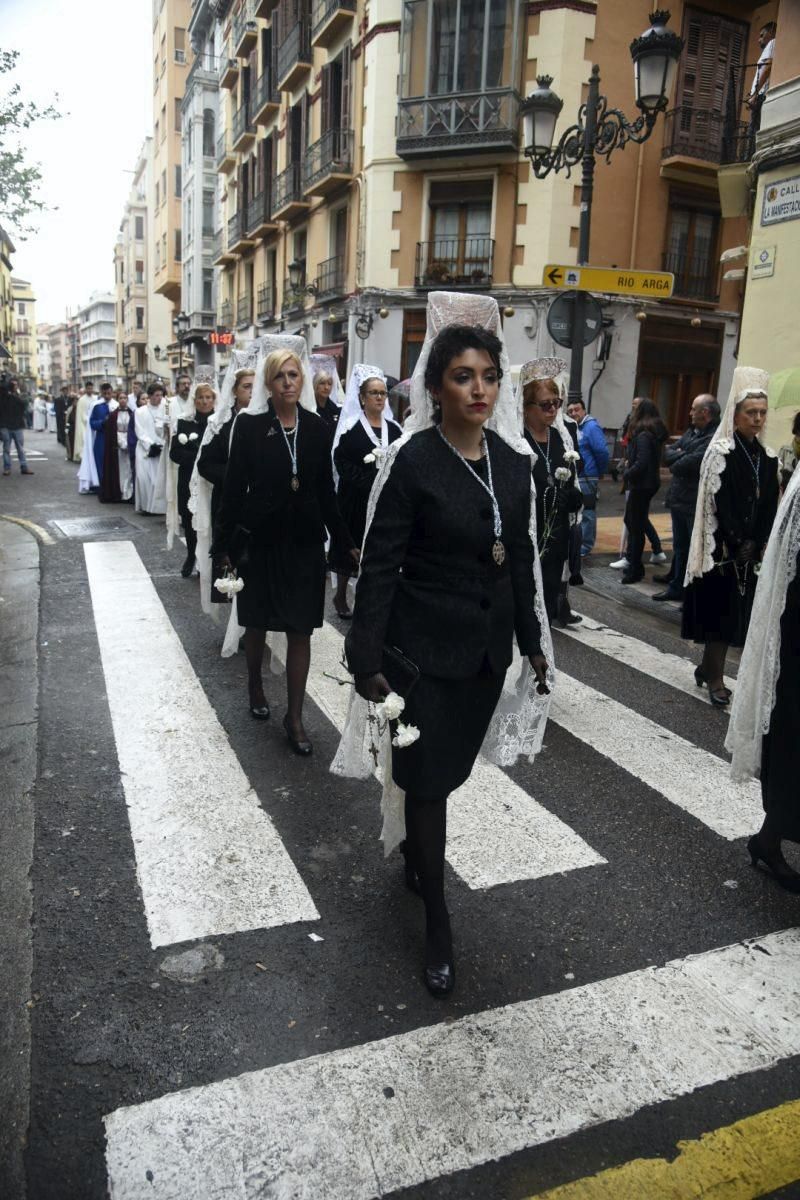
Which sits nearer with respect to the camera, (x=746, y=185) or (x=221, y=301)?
(x=746, y=185)

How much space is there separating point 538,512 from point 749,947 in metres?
3.01

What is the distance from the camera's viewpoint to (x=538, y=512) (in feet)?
18.3

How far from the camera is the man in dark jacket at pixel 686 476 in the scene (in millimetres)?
8633

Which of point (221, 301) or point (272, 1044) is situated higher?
point (221, 301)

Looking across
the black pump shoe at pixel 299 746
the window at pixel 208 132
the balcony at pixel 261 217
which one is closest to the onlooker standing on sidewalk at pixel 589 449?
the black pump shoe at pixel 299 746

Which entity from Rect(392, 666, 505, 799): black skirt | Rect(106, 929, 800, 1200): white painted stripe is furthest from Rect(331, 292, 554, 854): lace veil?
Rect(106, 929, 800, 1200): white painted stripe

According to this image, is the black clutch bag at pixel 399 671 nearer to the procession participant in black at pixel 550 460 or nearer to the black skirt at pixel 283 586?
the black skirt at pixel 283 586

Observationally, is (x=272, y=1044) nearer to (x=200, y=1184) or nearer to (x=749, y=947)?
(x=200, y=1184)

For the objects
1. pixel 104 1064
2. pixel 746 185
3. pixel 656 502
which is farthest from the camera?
pixel 656 502

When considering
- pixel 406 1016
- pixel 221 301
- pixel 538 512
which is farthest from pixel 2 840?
pixel 221 301

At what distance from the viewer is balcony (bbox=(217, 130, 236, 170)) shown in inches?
1446

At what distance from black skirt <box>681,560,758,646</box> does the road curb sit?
13.9ft

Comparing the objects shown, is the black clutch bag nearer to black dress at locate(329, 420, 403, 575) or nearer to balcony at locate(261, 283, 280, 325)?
black dress at locate(329, 420, 403, 575)

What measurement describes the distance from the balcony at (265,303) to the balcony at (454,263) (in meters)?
10.2
